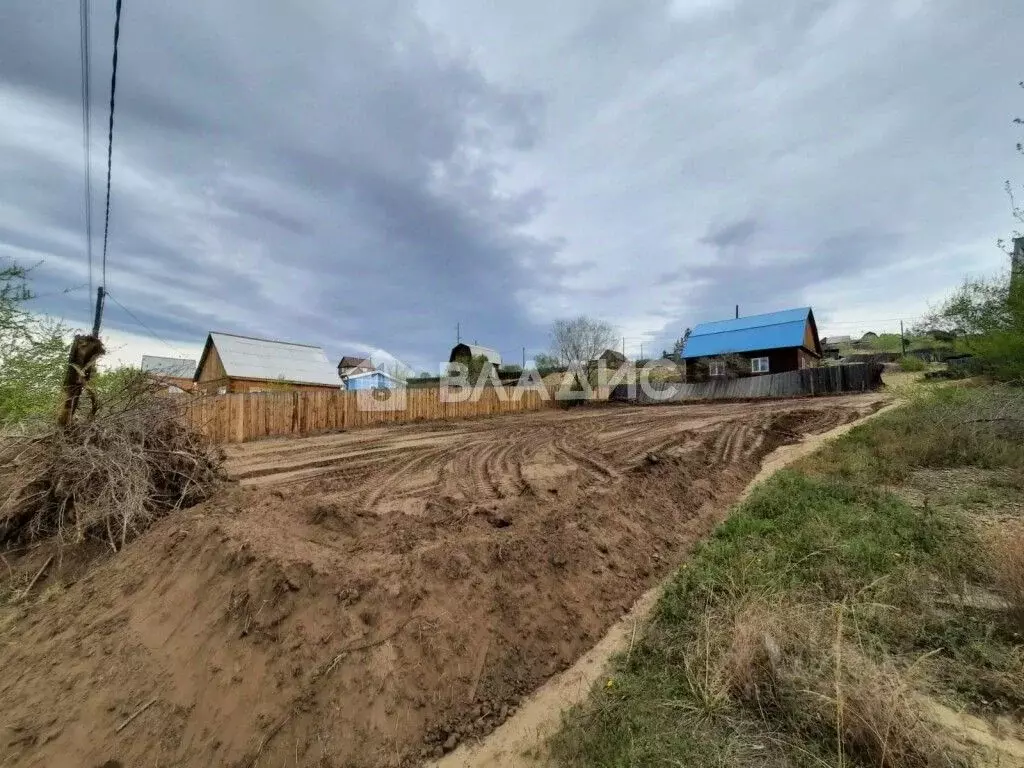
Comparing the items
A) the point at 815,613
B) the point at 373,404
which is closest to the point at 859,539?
the point at 815,613

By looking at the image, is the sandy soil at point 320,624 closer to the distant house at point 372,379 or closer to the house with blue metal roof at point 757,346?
the house with blue metal roof at point 757,346

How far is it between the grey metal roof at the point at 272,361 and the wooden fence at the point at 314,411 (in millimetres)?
11277

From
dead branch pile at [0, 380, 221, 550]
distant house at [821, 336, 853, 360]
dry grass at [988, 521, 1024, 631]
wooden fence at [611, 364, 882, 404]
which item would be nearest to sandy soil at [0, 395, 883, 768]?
dead branch pile at [0, 380, 221, 550]

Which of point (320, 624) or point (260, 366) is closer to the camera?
point (320, 624)

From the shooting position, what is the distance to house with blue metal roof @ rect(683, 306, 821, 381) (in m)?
27.7

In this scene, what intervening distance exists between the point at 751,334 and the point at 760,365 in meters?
2.45

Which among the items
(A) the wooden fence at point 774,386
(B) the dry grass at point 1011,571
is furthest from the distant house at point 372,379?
(B) the dry grass at point 1011,571

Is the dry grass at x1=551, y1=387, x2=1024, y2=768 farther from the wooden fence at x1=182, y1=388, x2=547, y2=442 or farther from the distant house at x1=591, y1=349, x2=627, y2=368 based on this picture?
the distant house at x1=591, y1=349, x2=627, y2=368

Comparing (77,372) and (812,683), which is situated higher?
(77,372)

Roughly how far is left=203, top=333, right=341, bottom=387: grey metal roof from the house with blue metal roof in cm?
2515

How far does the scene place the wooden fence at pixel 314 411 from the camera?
13266 mm

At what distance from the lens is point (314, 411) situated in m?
15.8

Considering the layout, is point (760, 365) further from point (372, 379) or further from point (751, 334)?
point (372, 379)

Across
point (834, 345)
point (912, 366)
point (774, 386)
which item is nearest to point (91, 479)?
point (774, 386)
